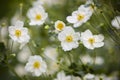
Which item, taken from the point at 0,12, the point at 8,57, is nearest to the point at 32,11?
the point at 8,57

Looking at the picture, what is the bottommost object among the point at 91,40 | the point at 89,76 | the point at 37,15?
the point at 89,76

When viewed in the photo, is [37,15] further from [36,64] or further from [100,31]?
[100,31]

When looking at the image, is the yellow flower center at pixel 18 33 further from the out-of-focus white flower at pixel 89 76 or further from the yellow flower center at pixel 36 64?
the out-of-focus white flower at pixel 89 76

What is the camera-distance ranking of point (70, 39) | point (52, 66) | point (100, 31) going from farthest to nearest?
point (52, 66) < point (100, 31) < point (70, 39)

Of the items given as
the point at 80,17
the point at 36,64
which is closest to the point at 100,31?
the point at 80,17

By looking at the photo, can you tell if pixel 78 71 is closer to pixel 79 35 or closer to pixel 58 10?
pixel 79 35

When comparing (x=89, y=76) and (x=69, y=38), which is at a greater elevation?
(x=69, y=38)

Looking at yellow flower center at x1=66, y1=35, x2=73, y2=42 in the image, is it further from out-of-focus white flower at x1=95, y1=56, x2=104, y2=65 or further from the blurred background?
out-of-focus white flower at x1=95, y1=56, x2=104, y2=65
